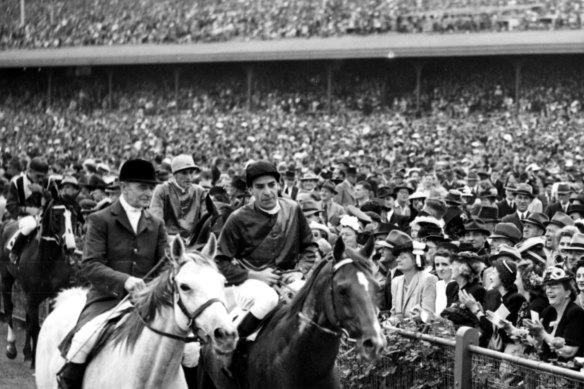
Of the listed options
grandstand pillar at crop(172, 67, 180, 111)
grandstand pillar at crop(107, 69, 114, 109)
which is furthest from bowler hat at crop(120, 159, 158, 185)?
grandstand pillar at crop(107, 69, 114, 109)

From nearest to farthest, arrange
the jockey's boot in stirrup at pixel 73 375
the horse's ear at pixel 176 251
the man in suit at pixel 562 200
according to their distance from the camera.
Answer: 1. the horse's ear at pixel 176 251
2. the jockey's boot in stirrup at pixel 73 375
3. the man in suit at pixel 562 200

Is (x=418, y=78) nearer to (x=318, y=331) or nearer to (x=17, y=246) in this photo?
(x=17, y=246)

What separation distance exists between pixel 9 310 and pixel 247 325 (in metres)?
6.47

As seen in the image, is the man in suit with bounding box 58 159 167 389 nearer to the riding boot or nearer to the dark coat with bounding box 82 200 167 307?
the dark coat with bounding box 82 200 167 307

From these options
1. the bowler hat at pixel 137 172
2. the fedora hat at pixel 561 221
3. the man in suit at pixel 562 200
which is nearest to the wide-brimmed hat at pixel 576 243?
the fedora hat at pixel 561 221

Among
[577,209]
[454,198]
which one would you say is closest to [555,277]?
[577,209]

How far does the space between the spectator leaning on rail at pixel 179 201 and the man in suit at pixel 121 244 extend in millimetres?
2835

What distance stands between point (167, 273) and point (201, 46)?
35368 mm

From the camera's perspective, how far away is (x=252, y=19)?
42.9m

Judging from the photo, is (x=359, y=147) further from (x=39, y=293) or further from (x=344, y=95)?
(x=39, y=293)

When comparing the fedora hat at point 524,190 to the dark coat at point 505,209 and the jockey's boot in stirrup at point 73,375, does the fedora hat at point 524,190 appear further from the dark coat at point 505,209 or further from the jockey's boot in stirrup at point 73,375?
the jockey's boot in stirrup at point 73,375

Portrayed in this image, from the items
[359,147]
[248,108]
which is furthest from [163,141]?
[359,147]

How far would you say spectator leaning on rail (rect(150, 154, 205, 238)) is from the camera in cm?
1017

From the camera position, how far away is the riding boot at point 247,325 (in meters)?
7.14
